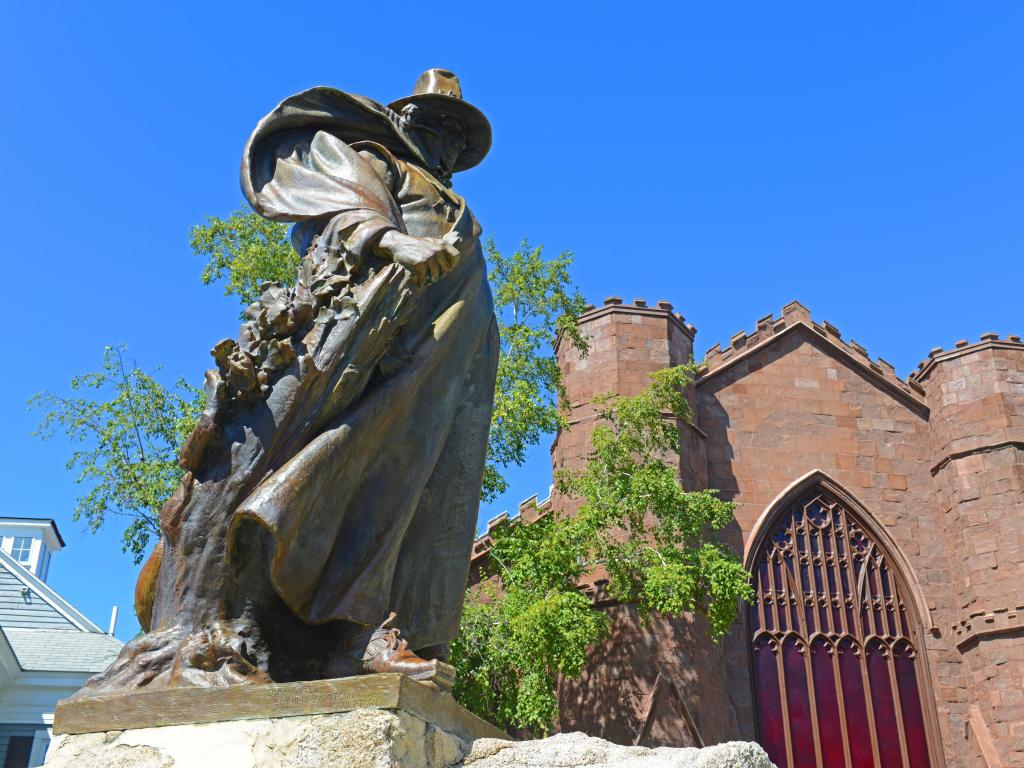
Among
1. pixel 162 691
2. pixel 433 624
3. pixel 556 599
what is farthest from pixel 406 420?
pixel 556 599

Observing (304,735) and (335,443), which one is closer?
(304,735)

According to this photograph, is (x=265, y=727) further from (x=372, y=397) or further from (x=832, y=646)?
(x=832, y=646)

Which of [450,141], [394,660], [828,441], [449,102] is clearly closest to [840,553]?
[828,441]

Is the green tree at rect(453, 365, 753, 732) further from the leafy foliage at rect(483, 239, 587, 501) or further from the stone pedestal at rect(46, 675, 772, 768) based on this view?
the stone pedestal at rect(46, 675, 772, 768)

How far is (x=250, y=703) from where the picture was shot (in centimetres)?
261

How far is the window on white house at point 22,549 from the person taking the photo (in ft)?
95.2

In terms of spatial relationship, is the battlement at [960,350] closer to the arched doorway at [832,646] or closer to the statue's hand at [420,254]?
the arched doorway at [832,646]

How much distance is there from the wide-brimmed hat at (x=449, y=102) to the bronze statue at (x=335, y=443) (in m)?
0.18

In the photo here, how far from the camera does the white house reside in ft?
60.2

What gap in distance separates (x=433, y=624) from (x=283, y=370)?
98 centimetres

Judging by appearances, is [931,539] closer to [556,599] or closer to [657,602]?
[657,602]

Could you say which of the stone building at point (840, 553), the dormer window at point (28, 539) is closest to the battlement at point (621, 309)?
the stone building at point (840, 553)

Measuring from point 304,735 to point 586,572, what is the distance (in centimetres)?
1326

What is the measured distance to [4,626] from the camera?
68.5 ft
